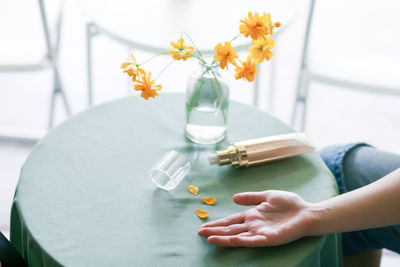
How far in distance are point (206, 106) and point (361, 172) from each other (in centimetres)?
41

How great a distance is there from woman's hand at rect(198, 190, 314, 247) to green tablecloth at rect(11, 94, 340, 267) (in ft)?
0.07

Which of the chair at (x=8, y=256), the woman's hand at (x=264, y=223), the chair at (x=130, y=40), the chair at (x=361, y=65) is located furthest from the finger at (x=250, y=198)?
the chair at (x=361, y=65)

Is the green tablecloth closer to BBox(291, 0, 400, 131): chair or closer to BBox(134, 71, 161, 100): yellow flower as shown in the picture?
BBox(134, 71, 161, 100): yellow flower

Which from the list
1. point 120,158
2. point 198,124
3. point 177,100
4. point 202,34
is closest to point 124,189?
point 120,158

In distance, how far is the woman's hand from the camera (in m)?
0.86

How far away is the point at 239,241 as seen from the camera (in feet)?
2.84

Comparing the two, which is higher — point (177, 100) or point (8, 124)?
point (177, 100)

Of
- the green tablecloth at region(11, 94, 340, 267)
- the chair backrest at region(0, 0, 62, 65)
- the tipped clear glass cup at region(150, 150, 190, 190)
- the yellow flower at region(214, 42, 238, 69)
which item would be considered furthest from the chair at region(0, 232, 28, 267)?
the chair backrest at region(0, 0, 62, 65)

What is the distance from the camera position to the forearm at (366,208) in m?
0.91

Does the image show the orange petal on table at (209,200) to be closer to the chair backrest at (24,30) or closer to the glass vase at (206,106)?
the glass vase at (206,106)

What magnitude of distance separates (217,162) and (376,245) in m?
0.45

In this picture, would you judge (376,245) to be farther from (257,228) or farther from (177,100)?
(177,100)

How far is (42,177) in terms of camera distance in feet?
3.37

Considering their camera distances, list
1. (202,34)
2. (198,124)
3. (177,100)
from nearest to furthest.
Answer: (198,124)
(177,100)
(202,34)
